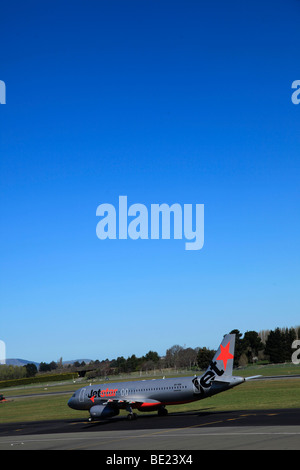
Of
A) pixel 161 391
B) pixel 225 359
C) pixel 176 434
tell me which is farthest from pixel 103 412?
pixel 176 434

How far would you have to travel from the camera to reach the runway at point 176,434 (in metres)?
38.1

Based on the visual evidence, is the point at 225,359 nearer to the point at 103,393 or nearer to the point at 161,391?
the point at 161,391

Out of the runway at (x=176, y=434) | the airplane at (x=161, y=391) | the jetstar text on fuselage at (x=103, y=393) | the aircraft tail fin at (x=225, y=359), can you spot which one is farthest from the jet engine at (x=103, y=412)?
the aircraft tail fin at (x=225, y=359)

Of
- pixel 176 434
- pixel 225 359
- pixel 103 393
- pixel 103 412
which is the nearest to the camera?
pixel 176 434

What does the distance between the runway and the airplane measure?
188 cm

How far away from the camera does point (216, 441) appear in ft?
130

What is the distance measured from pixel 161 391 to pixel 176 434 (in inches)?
712

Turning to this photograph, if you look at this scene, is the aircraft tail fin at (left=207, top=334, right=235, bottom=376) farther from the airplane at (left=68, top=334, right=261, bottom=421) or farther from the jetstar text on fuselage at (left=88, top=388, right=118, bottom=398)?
the jetstar text on fuselage at (left=88, top=388, right=118, bottom=398)

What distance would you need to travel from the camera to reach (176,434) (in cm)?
4650

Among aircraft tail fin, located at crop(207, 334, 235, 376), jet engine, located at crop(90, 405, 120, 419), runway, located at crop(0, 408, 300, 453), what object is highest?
aircraft tail fin, located at crop(207, 334, 235, 376)

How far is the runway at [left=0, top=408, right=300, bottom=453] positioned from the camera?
3812cm

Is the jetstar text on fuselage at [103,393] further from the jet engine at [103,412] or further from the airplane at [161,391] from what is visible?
the jet engine at [103,412]

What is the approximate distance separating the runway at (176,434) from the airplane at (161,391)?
74.1 inches

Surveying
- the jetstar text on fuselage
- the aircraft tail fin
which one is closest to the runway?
the jetstar text on fuselage
